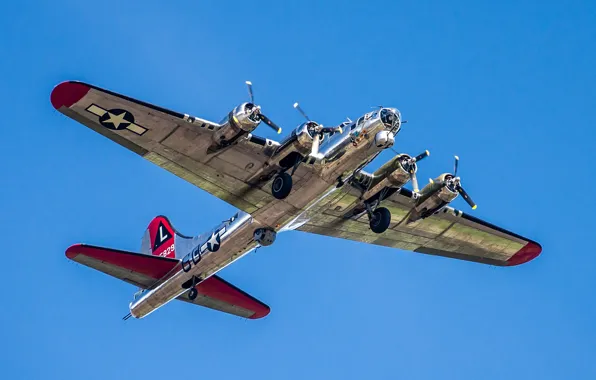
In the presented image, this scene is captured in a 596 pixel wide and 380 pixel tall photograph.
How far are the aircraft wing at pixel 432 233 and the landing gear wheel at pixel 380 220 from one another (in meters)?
1.43

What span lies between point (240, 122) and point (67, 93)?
566 cm

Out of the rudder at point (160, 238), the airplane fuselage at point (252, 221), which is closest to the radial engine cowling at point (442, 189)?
the airplane fuselage at point (252, 221)

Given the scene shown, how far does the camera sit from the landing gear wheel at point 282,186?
3188 cm

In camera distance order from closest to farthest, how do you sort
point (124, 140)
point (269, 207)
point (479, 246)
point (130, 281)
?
point (124, 140)
point (269, 207)
point (130, 281)
point (479, 246)

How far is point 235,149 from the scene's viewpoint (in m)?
32.5

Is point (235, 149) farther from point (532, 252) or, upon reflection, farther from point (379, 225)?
point (532, 252)

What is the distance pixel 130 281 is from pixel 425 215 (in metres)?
12.1

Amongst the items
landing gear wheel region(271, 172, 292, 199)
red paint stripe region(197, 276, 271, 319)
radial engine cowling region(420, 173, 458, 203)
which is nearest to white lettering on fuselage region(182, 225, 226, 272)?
red paint stripe region(197, 276, 271, 319)

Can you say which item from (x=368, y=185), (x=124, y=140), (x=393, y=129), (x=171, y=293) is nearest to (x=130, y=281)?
(x=171, y=293)

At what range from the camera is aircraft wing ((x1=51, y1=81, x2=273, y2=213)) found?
97.6 ft

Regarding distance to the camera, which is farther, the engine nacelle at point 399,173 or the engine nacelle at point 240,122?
the engine nacelle at point 399,173

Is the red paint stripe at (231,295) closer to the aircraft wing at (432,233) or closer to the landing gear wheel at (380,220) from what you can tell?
the aircraft wing at (432,233)

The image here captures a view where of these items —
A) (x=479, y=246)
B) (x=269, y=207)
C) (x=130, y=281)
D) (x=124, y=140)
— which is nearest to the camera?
(x=124, y=140)

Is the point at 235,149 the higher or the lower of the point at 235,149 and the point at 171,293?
the higher
